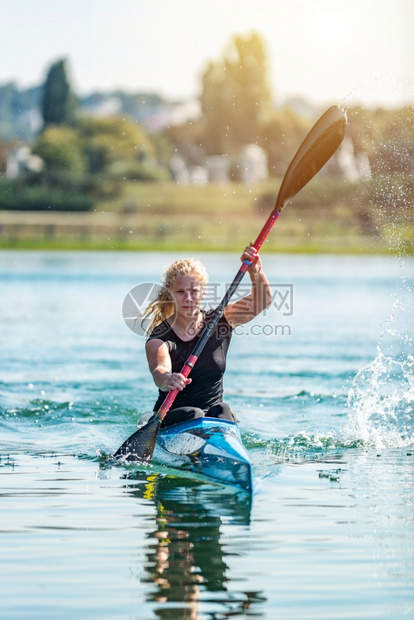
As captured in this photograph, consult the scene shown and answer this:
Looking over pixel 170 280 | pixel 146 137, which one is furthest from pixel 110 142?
pixel 170 280

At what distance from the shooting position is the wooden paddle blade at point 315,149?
975 cm

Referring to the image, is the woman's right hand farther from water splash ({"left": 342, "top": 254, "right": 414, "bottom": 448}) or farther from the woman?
water splash ({"left": 342, "top": 254, "right": 414, "bottom": 448})

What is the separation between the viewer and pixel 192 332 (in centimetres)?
825

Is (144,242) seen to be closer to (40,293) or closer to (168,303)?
(40,293)

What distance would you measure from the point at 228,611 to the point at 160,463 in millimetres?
3048

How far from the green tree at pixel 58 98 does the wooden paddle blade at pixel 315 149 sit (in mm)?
102138

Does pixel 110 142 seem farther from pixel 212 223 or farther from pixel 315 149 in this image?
pixel 315 149

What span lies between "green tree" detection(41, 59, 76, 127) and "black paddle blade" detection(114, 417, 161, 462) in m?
104

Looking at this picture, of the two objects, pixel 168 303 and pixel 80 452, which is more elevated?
pixel 168 303

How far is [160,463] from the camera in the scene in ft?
27.2

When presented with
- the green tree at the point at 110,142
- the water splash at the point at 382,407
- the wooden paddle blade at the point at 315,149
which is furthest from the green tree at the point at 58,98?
the wooden paddle blade at the point at 315,149

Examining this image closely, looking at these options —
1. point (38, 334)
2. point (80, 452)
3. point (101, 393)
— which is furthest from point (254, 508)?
point (38, 334)

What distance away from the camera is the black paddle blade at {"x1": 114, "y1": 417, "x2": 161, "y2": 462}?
8141 mm

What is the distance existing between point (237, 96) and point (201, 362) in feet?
381
